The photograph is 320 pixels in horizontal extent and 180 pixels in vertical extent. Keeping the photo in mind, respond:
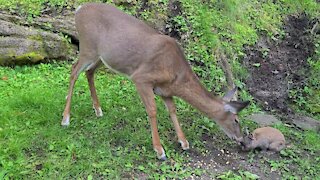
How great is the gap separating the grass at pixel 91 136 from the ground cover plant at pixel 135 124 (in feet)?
0.03

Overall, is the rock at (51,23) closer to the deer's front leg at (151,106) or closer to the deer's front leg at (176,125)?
the deer's front leg at (176,125)

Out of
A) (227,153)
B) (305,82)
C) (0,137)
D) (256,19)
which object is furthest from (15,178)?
(256,19)

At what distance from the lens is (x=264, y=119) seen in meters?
7.12

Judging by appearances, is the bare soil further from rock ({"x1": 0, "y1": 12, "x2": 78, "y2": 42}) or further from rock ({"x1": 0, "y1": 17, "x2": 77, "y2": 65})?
rock ({"x1": 0, "y1": 12, "x2": 78, "y2": 42})

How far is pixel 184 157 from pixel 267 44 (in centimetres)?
464

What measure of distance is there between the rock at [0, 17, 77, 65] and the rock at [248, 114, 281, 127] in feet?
Answer: 9.50

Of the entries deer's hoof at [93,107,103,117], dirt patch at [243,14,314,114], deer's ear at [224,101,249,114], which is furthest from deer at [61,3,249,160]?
dirt patch at [243,14,314,114]

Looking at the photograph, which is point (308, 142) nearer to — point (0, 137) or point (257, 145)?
point (257, 145)

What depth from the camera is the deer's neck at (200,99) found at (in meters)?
5.77

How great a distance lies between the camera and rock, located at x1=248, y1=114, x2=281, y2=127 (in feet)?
22.8

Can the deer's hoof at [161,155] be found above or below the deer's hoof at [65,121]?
above

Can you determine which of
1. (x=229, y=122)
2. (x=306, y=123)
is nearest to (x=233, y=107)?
(x=229, y=122)

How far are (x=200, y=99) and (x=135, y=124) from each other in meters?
0.90

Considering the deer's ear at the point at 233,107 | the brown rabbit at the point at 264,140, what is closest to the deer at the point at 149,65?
the deer's ear at the point at 233,107
